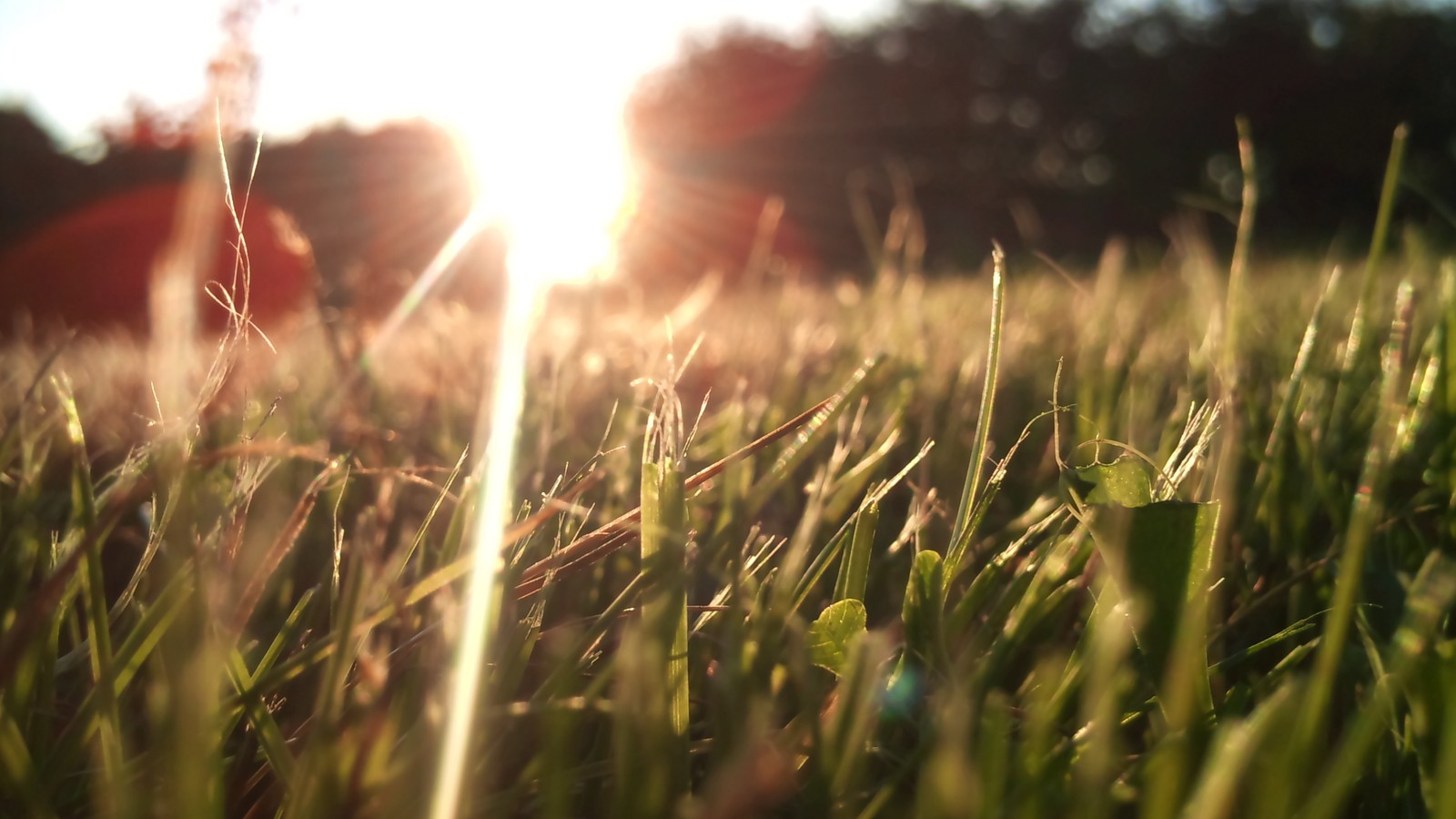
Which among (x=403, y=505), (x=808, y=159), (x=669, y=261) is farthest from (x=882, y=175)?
(x=403, y=505)

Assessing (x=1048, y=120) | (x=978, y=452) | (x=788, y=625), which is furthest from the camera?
(x=1048, y=120)

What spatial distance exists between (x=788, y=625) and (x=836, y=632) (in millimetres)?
101

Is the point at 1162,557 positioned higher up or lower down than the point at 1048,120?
lower down

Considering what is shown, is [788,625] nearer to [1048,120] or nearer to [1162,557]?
[1162,557]

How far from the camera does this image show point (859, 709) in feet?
1.02

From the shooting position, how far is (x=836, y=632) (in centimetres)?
43

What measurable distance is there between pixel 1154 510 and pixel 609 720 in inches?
10.4

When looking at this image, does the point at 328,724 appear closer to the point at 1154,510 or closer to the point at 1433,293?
the point at 1154,510

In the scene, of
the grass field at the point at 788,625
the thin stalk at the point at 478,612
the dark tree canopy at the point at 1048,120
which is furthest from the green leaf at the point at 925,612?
the dark tree canopy at the point at 1048,120

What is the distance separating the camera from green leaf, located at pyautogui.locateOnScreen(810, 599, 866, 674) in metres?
0.42

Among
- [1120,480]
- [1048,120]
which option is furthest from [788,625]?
[1048,120]

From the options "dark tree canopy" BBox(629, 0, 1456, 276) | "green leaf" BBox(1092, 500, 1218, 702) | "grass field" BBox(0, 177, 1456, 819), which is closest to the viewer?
"grass field" BBox(0, 177, 1456, 819)

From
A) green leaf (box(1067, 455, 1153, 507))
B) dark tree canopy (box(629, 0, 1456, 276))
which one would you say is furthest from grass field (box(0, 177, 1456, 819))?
dark tree canopy (box(629, 0, 1456, 276))

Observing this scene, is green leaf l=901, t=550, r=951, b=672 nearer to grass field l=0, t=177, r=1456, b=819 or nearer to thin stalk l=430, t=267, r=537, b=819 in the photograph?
grass field l=0, t=177, r=1456, b=819
